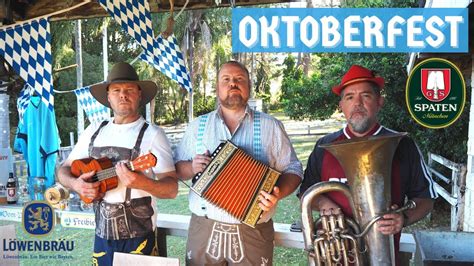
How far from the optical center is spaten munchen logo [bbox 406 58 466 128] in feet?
12.0

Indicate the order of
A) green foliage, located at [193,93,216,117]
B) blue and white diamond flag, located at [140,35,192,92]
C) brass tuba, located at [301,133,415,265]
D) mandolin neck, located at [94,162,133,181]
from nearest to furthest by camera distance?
1. brass tuba, located at [301,133,415,265]
2. mandolin neck, located at [94,162,133,181]
3. blue and white diamond flag, located at [140,35,192,92]
4. green foliage, located at [193,93,216,117]

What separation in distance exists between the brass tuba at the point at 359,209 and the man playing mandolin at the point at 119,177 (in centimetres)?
86

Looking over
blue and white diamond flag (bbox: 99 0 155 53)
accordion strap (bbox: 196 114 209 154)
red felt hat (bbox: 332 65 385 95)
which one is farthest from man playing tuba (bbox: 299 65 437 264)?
blue and white diamond flag (bbox: 99 0 155 53)

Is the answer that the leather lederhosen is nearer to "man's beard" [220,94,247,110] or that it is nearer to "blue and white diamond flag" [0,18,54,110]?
"man's beard" [220,94,247,110]

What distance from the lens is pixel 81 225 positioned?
4.17 meters

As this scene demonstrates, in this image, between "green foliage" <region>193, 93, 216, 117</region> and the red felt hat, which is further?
"green foliage" <region>193, 93, 216, 117</region>

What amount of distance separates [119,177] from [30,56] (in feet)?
5.63

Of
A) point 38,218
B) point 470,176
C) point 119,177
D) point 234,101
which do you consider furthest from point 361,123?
point 38,218

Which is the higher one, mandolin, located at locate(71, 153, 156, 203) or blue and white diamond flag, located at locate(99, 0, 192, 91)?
blue and white diamond flag, located at locate(99, 0, 192, 91)

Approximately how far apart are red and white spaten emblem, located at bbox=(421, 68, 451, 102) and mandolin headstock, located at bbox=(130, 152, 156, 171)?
8.64 ft

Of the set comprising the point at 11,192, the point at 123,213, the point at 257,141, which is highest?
the point at 257,141

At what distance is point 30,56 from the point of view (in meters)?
3.32

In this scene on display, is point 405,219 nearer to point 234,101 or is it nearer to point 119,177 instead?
point 234,101

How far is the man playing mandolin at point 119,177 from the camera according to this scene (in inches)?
89.4
